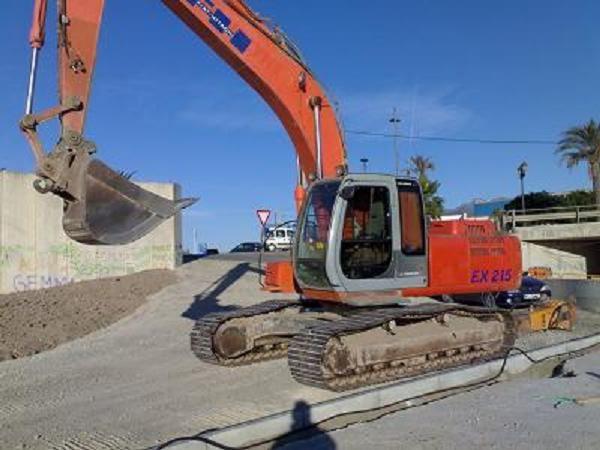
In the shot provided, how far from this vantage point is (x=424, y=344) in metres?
9.70

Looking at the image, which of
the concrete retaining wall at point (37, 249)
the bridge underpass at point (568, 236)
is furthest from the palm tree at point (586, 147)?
the concrete retaining wall at point (37, 249)

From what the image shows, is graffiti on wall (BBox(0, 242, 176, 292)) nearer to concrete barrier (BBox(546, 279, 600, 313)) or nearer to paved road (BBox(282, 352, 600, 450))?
concrete barrier (BBox(546, 279, 600, 313))

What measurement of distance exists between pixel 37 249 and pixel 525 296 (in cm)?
1369

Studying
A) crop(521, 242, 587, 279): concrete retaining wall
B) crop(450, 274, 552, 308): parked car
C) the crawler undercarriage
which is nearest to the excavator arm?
the crawler undercarriage

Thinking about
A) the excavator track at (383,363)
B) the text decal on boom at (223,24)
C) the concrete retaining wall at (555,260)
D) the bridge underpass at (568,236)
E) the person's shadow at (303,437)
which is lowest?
the person's shadow at (303,437)

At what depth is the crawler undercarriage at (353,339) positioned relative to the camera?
8.59 m

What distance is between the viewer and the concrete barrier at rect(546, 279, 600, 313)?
58.4 ft

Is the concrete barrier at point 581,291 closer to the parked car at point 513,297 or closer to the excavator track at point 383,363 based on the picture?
the parked car at point 513,297

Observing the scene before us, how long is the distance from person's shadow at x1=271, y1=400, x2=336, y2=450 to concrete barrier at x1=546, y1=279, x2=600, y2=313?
12823mm

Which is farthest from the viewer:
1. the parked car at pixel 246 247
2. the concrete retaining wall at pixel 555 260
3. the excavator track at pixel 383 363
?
the parked car at pixel 246 247

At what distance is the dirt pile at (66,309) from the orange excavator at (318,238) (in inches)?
206

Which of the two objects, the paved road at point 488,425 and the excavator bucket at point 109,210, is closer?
the paved road at point 488,425

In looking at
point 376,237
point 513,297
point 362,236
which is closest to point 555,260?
point 513,297

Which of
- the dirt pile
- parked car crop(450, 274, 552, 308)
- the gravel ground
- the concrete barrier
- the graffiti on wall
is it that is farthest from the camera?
the graffiti on wall
